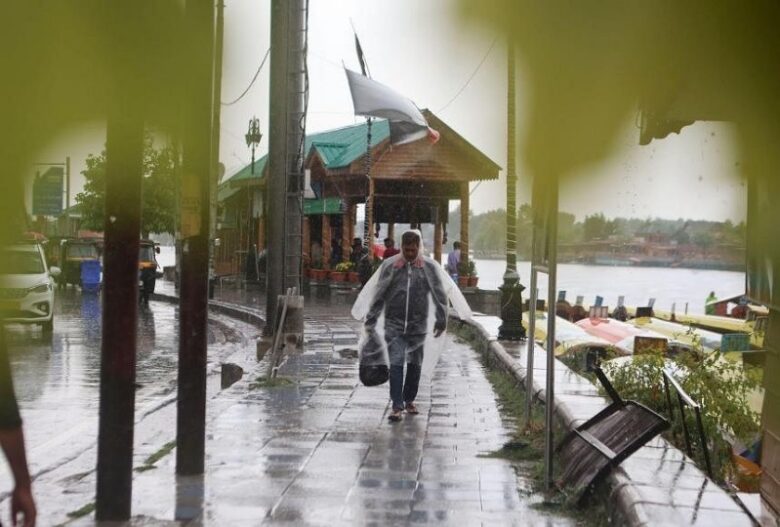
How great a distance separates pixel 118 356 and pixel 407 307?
17.7 feet

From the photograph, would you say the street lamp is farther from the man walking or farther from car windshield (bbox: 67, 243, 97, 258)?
car windshield (bbox: 67, 243, 97, 258)

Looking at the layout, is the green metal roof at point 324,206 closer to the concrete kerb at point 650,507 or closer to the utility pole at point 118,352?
the concrete kerb at point 650,507

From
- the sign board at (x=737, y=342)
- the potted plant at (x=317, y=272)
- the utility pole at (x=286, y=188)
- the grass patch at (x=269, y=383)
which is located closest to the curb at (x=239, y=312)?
the potted plant at (x=317, y=272)

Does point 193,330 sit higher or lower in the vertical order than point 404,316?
higher

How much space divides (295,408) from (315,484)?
138 inches

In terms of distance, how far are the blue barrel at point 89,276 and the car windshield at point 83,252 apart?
1424 millimetres

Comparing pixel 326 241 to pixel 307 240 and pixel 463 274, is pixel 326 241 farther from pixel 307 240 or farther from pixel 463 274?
pixel 463 274

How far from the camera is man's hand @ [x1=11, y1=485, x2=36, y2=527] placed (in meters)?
2.35

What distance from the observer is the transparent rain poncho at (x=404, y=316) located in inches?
408

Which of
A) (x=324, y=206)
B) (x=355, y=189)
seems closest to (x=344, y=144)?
(x=324, y=206)

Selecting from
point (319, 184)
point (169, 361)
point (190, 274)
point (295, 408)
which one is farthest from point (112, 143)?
point (319, 184)

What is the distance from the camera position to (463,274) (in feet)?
108

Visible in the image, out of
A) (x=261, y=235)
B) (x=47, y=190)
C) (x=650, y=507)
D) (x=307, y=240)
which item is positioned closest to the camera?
(x=47, y=190)

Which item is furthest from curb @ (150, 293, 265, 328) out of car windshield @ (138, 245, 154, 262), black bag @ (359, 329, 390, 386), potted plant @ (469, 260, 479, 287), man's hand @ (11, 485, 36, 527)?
man's hand @ (11, 485, 36, 527)
